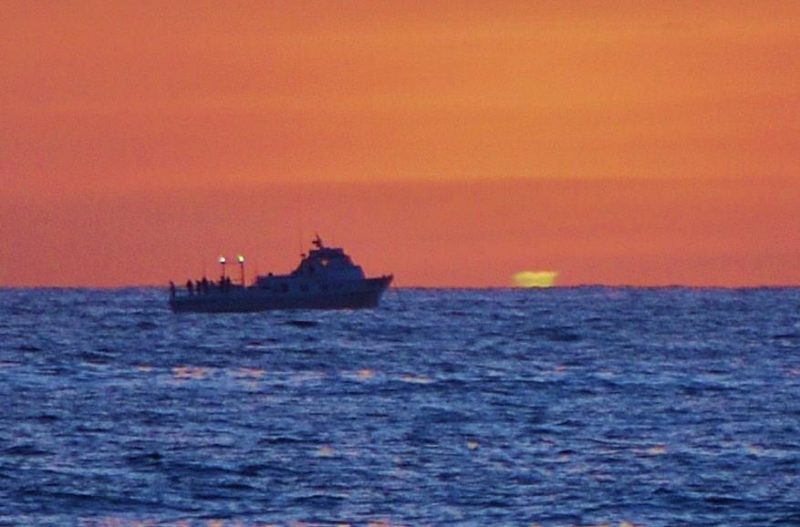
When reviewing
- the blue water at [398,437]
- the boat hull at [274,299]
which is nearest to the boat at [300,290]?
the boat hull at [274,299]

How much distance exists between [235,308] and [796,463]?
110m

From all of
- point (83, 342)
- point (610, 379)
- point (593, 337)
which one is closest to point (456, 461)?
point (610, 379)

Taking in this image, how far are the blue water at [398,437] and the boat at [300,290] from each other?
52.8 metres

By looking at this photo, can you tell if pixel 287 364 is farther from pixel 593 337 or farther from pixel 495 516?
pixel 495 516

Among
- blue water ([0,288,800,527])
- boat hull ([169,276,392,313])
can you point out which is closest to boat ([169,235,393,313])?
boat hull ([169,276,392,313])

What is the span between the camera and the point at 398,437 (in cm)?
4516

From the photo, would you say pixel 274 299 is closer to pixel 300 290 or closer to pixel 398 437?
pixel 300 290

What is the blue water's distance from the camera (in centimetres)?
3428

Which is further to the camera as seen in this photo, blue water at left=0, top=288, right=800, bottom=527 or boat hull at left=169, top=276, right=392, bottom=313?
boat hull at left=169, top=276, right=392, bottom=313

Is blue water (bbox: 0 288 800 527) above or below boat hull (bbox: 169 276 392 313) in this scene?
below

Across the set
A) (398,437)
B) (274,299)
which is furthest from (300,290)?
(398,437)

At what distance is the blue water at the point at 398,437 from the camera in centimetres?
3428

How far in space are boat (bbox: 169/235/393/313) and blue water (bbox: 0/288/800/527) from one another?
2080 inches

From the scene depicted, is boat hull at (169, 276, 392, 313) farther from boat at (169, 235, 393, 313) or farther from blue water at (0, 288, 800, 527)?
blue water at (0, 288, 800, 527)
